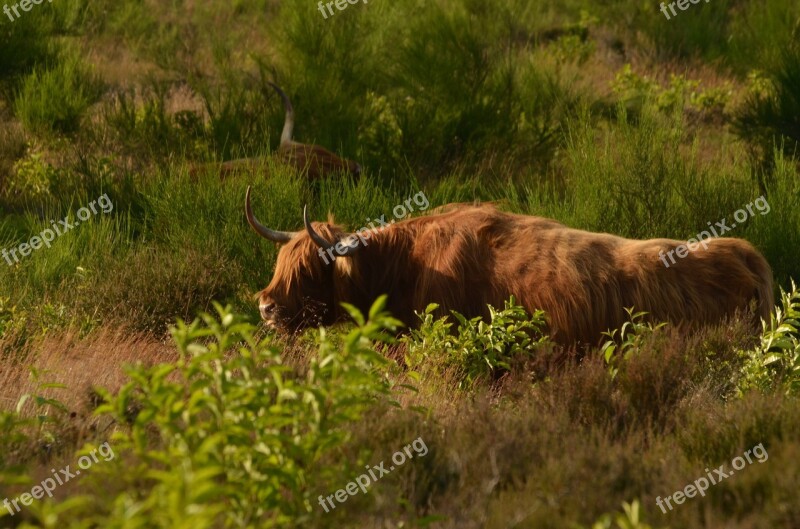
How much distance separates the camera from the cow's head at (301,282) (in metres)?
5.93

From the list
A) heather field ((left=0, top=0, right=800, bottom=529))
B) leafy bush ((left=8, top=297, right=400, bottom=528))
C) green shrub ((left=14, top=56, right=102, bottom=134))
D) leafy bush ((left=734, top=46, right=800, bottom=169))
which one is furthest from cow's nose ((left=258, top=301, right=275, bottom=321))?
green shrub ((left=14, top=56, right=102, bottom=134))

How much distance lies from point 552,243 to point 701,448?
199 centimetres

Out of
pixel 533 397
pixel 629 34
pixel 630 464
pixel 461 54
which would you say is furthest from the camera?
pixel 629 34

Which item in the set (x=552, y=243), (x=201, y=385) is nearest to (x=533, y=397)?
(x=552, y=243)

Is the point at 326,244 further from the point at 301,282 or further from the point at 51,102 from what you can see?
the point at 51,102

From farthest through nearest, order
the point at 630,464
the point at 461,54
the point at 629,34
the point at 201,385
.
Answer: the point at 629,34 → the point at 461,54 → the point at 630,464 → the point at 201,385

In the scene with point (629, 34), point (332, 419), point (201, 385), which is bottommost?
→ point (629, 34)

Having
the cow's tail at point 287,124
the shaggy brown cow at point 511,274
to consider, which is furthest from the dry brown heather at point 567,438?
the cow's tail at point 287,124

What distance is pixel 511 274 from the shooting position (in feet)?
18.8

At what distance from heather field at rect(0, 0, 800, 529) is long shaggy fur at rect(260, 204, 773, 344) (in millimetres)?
164

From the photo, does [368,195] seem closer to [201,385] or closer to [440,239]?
[440,239]

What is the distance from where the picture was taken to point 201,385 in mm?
3125

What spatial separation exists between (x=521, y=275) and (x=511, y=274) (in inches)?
2.0

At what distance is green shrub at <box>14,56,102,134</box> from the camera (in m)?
10.8
